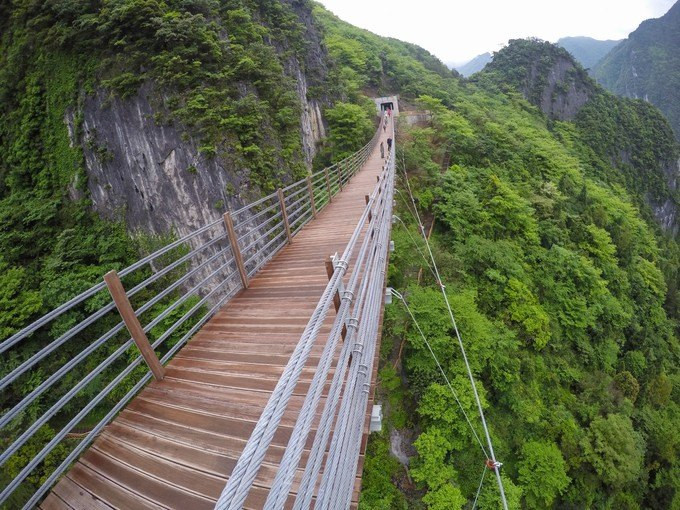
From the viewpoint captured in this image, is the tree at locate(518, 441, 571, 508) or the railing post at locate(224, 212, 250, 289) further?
the tree at locate(518, 441, 571, 508)

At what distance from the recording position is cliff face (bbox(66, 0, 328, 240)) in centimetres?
1055

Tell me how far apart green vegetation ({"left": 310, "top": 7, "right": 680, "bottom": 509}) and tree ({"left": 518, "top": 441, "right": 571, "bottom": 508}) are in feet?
0.09

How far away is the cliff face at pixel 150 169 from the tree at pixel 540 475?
1058 centimetres

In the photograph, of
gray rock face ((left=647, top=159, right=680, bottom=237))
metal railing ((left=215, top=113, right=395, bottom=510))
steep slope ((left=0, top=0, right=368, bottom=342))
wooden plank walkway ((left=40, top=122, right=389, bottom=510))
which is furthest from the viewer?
gray rock face ((left=647, top=159, right=680, bottom=237))

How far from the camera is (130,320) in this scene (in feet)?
9.09

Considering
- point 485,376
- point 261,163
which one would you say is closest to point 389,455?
point 485,376

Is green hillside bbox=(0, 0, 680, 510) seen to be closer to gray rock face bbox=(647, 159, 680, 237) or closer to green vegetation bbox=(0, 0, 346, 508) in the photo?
green vegetation bbox=(0, 0, 346, 508)

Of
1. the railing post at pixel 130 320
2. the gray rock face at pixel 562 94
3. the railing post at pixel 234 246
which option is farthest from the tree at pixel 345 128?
the gray rock face at pixel 562 94

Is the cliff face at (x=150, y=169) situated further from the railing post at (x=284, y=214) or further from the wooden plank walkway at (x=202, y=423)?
the wooden plank walkway at (x=202, y=423)

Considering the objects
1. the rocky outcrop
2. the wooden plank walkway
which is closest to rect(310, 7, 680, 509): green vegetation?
the wooden plank walkway

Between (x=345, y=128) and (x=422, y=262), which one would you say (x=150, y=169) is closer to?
(x=422, y=262)

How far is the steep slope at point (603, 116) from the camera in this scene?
139 ft

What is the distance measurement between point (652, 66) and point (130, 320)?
16638 centimetres

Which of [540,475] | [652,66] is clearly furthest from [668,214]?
[652,66]
